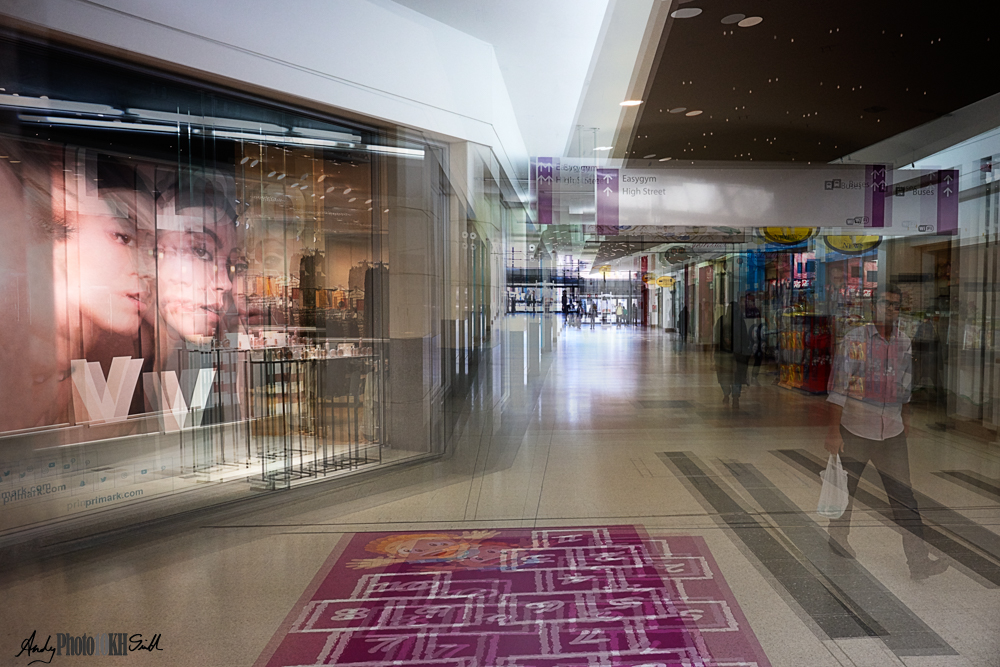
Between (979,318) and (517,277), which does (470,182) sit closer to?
(517,277)

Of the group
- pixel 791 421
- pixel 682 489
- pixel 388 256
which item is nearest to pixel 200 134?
pixel 388 256

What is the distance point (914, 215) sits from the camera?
158 inches

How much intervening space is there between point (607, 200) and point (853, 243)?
1593mm

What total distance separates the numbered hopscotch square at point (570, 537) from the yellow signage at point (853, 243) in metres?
2.31

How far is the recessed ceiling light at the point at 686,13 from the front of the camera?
324 cm

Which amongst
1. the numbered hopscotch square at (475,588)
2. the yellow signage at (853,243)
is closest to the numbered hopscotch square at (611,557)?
the numbered hopscotch square at (475,588)

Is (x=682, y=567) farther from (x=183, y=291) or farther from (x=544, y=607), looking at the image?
(x=183, y=291)

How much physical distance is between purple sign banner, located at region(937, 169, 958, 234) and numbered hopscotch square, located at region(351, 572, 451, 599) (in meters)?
3.86

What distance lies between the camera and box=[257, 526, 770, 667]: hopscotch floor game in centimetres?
237

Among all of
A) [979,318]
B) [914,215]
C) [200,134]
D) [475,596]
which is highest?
[200,134]

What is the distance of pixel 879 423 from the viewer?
10.0 feet

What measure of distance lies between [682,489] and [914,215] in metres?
2.33

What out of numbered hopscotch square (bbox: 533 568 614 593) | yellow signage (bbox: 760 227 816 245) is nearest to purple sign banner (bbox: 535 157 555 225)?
yellow signage (bbox: 760 227 816 245)

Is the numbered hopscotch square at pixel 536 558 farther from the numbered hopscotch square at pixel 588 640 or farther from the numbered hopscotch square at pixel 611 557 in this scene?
the numbered hopscotch square at pixel 588 640
